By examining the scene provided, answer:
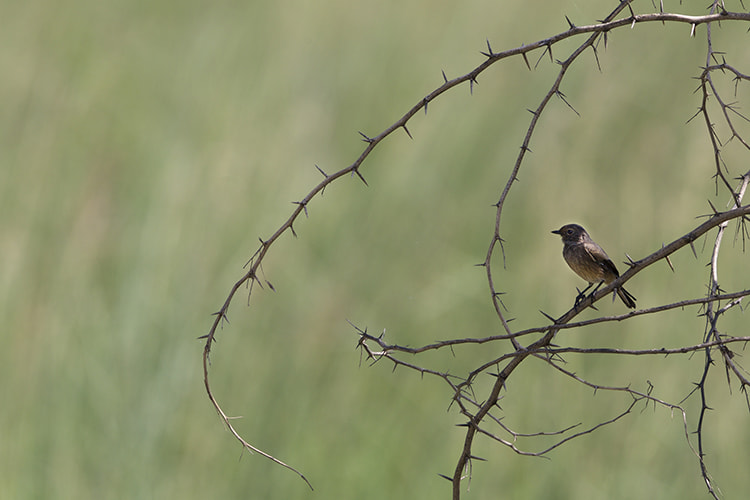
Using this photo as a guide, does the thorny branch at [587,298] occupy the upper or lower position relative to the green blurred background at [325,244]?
lower

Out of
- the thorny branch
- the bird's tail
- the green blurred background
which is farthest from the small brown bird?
the green blurred background

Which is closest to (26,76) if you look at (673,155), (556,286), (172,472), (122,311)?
(122,311)

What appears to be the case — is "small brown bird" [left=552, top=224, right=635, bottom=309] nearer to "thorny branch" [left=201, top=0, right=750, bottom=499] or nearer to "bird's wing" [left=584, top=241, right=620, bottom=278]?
"bird's wing" [left=584, top=241, right=620, bottom=278]

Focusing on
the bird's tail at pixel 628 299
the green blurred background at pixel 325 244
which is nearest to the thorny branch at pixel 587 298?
the bird's tail at pixel 628 299

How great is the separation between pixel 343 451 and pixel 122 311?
1063mm

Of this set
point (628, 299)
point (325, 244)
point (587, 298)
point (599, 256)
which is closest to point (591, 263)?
point (599, 256)

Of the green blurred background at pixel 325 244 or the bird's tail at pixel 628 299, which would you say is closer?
the bird's tail at pixel 628 299

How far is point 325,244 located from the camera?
3.77m

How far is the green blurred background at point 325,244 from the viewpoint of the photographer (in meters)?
3.18

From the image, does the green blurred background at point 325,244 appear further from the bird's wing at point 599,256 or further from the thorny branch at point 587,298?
the thorny branch at point 587,298

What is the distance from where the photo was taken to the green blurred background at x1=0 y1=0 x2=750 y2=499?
3.18 m

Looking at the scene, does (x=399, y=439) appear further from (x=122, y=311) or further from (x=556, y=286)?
(x=122, y=311)

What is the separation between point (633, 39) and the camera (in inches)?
162

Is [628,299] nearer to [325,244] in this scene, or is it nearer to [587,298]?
[587,298]
